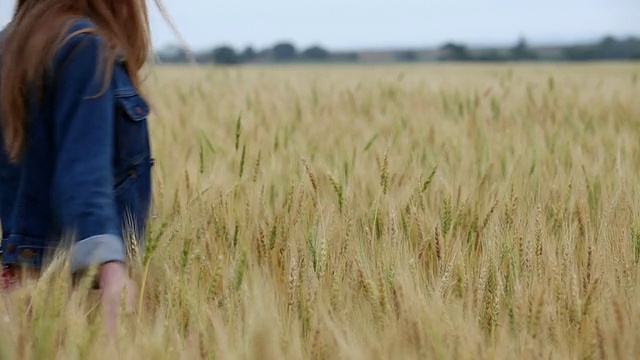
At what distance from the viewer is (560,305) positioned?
1355 millimetres

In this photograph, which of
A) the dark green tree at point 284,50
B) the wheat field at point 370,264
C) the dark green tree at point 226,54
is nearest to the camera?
the wheat field at point 370,264

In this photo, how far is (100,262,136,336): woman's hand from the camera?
1269mm

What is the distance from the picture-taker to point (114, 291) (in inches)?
51.1

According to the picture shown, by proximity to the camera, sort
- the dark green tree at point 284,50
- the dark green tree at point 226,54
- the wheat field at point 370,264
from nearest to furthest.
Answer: the wheat field at point 370,264, the dark green tree at point 226,54, the dark green tree at point 284,50

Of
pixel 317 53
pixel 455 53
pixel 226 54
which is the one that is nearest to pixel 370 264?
pixel 226 54

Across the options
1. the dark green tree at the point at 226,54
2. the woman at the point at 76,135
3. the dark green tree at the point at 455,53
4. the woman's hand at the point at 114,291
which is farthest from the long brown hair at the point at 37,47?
the dark green tree at the point at 455,53

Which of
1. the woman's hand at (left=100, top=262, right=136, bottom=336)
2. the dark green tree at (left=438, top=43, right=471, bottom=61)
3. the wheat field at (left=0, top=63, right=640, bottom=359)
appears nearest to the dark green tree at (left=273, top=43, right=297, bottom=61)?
the dark green tree at (left=438, top=43, right=471, bottom=61)

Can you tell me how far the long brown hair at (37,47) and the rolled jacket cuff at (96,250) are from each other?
221mm

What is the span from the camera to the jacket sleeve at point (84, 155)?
1.32 meters

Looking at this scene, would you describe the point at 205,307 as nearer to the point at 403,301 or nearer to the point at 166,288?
the point at 166,288

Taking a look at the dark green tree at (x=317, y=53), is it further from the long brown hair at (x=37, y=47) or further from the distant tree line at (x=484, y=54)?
the long brown hair at (x=37, y=47)

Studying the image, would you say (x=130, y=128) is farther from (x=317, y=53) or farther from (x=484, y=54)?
(x=317, y=53)

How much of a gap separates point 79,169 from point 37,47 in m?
0.21

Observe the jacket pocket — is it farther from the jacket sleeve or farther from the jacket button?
the jacket button
